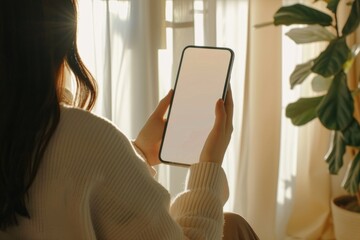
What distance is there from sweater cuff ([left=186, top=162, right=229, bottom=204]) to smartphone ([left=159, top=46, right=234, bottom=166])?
0.18m

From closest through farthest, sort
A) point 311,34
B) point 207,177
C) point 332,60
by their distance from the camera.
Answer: point 207,177, point 332,60, point 311,34

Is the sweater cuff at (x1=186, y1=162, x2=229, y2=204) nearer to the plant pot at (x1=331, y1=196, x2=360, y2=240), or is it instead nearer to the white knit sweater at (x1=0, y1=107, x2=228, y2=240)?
the white knit sweater at (x1=0, y1=107, x2=228, y2=240)

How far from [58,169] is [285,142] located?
4.35 feet

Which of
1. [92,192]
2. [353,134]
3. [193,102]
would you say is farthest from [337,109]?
[92,192]

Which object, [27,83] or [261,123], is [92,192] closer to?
[27,83]

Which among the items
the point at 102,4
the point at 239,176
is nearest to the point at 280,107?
the point at 239,176

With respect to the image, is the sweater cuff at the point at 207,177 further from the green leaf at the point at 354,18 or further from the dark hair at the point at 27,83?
the green leaf at the point at 354,18

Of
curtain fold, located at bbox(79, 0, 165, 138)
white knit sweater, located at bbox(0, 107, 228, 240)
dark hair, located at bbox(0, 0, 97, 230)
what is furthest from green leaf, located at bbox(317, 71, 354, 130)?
dark hair, located at bbox(0, 0, 97, 230)

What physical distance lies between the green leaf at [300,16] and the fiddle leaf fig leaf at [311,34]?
0.18 feet

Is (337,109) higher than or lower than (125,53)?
lower

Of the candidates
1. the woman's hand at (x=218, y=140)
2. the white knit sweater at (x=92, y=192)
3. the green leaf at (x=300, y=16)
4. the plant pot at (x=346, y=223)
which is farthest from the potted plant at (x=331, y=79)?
the white knit sweater at (x=92, y=192)

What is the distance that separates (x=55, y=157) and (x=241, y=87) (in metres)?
1.17

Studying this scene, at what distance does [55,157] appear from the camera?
1.75 ft

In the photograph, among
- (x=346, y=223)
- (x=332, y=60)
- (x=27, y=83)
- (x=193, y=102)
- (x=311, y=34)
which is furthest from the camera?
(x=346, y=223)
